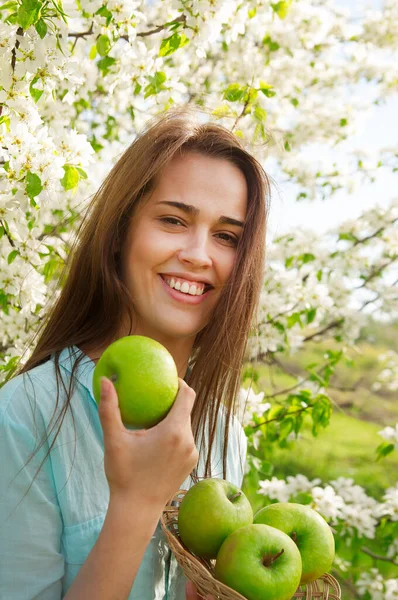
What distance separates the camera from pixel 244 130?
397 centimetres

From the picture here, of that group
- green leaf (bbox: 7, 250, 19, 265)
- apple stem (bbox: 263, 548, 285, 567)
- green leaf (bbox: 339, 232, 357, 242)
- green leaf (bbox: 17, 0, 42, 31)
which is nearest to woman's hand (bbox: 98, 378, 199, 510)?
apple stem (bbox: 263, 548, 285, 567)

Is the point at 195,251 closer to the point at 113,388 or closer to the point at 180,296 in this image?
the point at 180,296

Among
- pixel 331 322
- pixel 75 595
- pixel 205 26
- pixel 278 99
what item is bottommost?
pixel 75 595

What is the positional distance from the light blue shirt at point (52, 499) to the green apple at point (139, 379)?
26cm

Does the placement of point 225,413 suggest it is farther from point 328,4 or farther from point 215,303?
point 328,4

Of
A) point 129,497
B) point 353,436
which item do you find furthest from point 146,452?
point 353,436

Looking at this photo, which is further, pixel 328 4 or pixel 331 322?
pixel 328 4

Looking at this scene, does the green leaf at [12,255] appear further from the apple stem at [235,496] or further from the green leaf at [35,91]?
the apple stem at [235,496]

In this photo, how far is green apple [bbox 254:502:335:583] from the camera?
1516 mm

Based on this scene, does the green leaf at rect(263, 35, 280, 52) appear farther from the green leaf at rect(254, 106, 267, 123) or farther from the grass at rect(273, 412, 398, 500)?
the grass at rect(273, 412, 398, 500)

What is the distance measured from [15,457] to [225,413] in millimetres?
914

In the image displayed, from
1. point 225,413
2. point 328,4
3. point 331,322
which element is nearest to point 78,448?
point 225,413

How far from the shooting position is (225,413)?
224 cm

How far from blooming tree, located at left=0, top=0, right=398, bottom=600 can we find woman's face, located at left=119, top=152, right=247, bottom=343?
36 cm
